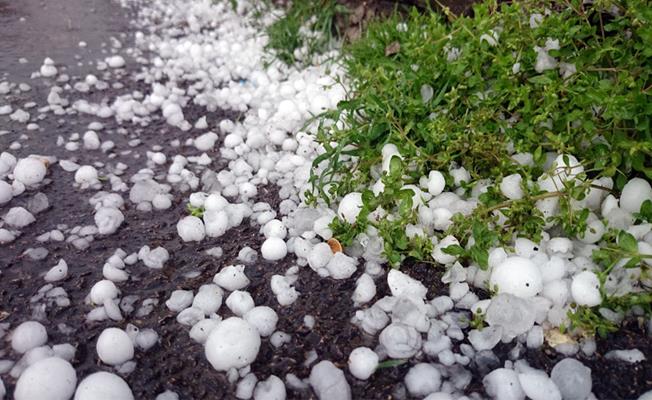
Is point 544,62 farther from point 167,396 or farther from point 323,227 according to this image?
point 167,396

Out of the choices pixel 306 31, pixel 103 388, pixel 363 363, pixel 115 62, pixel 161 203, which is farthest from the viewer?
pixel 306 31

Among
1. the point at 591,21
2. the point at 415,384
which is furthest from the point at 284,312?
the point at 591,21

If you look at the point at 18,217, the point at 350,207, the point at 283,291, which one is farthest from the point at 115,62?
the point at 283,291

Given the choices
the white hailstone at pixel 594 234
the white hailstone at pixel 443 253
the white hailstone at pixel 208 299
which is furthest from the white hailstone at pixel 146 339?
the white hailstone at pixel 594 234

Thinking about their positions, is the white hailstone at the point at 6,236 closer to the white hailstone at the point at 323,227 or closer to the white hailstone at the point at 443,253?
the white hailstone at the point at 323,227

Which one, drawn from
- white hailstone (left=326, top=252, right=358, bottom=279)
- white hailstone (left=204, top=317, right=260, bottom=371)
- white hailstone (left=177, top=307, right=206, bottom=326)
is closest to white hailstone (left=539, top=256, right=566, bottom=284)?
white hailstone (left=326, top=252, right=358, bottom=279)

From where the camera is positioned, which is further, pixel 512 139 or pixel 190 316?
pixel 512 139

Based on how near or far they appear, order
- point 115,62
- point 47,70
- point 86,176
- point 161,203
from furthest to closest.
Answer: point 115,62 < point 47,70 < point 86,176 < point 161,203
